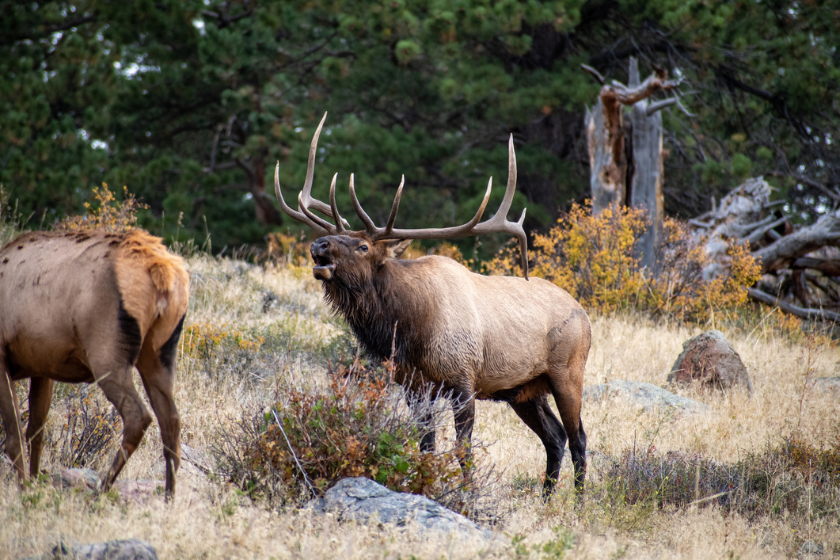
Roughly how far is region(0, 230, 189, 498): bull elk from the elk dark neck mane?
171 centimetres

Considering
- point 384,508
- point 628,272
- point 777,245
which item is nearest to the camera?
point 384,508

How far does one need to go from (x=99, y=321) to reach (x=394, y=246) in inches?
105

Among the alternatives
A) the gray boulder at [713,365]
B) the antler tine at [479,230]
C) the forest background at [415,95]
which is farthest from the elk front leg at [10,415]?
the forest background at [415,95]

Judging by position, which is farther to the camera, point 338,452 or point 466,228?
point 466,228

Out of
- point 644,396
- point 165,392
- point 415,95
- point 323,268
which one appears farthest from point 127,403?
point 415,95

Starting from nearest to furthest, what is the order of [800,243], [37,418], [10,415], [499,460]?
[10,415] < [37,418] < [499,460] < [800,243]

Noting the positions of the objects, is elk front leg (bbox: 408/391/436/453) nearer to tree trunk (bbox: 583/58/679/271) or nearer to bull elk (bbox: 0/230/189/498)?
bull elk (bbox: 0/230/189/498)

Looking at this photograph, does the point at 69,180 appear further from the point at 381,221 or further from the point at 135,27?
the point at 381,221

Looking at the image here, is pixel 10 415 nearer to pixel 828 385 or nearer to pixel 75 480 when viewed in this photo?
pixel 75 480

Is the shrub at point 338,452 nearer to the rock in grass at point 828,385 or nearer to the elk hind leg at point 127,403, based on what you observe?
the elk hind leg at point 127,403

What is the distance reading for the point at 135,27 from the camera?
723 inches

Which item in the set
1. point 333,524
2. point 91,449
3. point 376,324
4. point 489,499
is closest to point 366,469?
point 333,524

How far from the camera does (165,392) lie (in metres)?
3.91

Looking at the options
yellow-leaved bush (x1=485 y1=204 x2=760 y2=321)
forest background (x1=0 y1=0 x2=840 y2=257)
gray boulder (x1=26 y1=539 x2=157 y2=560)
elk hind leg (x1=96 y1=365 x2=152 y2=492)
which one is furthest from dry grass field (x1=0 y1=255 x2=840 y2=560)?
forest background (x1=0 y1=0 x2=840 y2=257)
